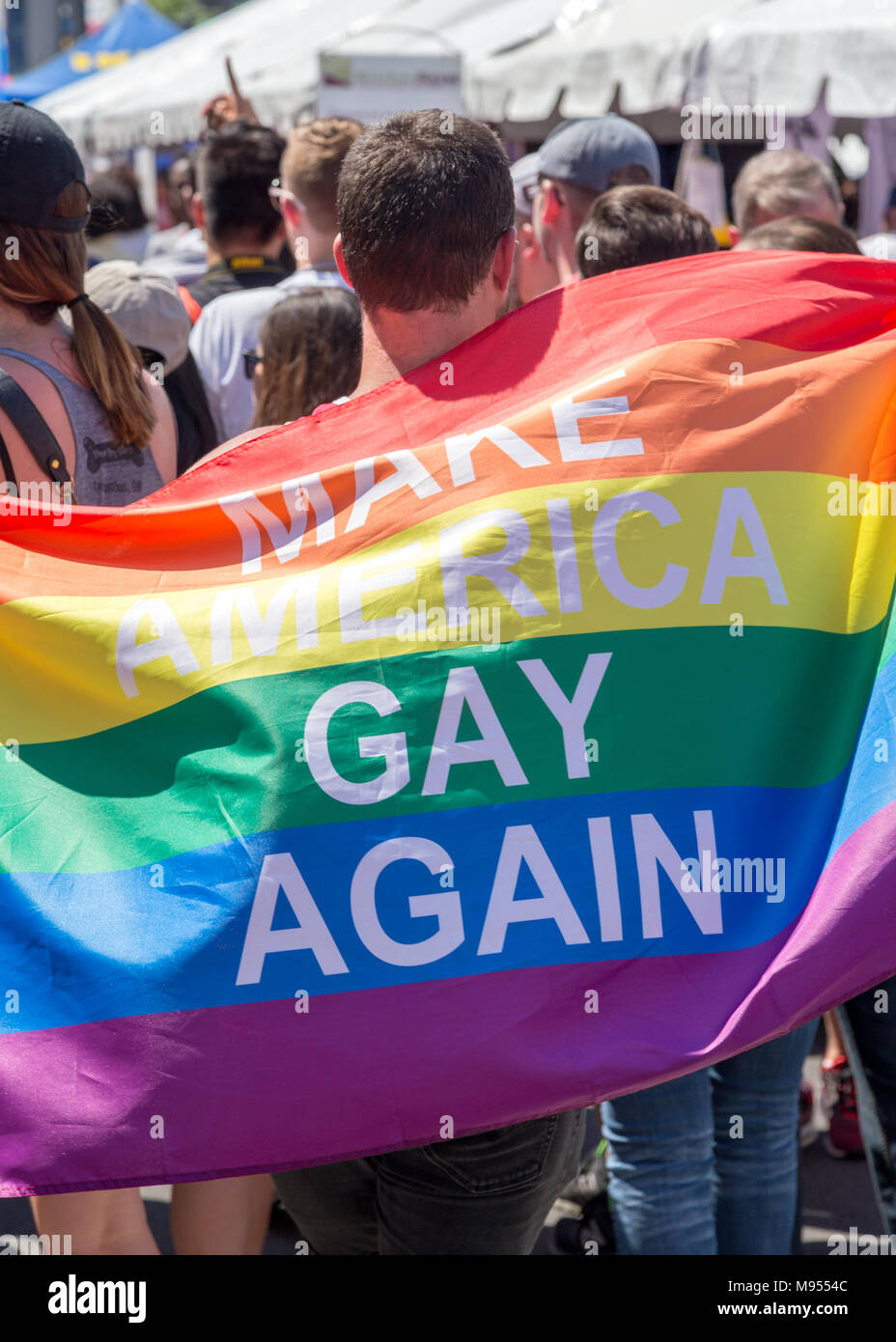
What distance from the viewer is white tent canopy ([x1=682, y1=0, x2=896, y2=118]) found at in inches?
257

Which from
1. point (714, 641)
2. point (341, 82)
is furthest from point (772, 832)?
point (341, 82)

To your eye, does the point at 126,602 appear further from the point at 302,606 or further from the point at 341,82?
the point at 341,82

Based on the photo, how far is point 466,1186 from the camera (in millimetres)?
2145

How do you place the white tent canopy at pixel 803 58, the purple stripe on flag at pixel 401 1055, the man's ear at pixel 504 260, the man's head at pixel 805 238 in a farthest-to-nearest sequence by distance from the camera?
the white tent canopy at pixel 803 58, the man's head at pixel 805 238, the man's ear at pixel 504 260, the purple stripe on flag at pixel 401 1055

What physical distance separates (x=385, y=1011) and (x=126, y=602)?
0.75 meters

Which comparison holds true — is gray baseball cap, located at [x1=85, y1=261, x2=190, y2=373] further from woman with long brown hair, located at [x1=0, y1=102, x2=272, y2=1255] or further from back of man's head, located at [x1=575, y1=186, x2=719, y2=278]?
back of man's head, located at [x1=575, y1=186, x2=719, y2=278]

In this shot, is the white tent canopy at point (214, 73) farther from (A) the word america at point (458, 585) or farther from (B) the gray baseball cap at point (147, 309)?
(A) the word america at point (458, 585)

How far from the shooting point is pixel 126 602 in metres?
2.29

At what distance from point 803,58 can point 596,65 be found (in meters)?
1.70

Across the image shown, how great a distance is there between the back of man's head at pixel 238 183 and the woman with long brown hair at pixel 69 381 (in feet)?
7.19

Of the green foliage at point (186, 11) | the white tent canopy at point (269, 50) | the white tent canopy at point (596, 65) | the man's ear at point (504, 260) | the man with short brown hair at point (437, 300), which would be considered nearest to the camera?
the man with short brown hair at point (437, 300)

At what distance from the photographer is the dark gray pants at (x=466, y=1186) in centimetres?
214

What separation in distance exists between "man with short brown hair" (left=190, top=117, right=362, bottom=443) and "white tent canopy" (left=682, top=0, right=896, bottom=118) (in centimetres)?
318

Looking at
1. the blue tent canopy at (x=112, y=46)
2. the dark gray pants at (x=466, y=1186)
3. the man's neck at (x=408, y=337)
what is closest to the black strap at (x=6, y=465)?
the man's neck at (x=408, y=337)
